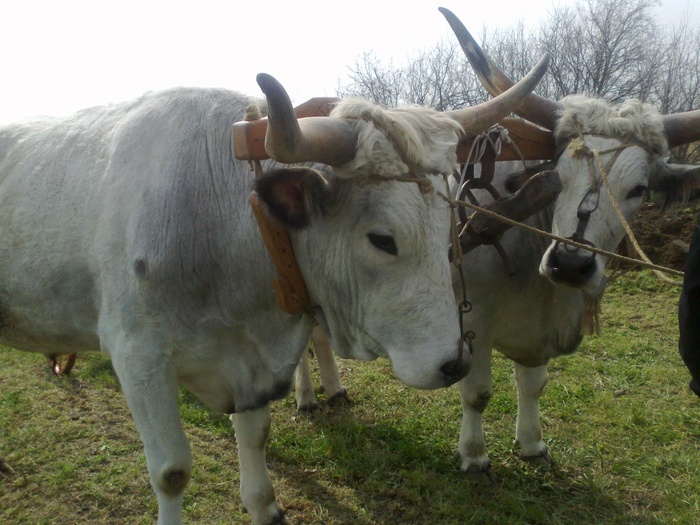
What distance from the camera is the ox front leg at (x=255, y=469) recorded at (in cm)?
341

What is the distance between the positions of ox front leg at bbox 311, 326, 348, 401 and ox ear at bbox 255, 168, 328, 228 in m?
2.84

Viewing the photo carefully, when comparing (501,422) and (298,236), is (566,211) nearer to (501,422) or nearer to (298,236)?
(298,236)

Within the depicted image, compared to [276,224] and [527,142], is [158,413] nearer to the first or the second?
[276,224]

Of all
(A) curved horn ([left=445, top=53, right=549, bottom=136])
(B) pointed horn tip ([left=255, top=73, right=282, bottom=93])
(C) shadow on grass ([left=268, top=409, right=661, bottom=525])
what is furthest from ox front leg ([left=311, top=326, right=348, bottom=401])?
(B) pointed horn tip ([left=255, top=73, right=282, bottom=93])

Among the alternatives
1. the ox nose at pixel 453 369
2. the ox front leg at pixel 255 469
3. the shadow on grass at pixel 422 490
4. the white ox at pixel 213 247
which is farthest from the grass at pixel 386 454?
the ox nose at pixel 453 369

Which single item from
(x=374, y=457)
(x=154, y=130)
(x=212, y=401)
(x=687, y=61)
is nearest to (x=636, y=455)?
(x=374, y=457)

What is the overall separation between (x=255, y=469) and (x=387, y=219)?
77.0 inches

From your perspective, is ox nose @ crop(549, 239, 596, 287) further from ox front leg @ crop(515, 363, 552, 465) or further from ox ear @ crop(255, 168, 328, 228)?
ox ear @ crop(255, 168, 328, 228)

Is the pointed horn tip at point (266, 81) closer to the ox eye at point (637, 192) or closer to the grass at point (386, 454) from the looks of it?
the ox eye at point (637, 192)

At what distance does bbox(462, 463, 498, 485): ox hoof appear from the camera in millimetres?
3922

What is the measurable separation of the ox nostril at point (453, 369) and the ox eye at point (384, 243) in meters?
0.45

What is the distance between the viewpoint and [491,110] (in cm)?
273

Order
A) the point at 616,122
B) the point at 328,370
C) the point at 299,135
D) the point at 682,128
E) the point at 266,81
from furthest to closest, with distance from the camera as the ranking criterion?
the point at 328,370, the point at 682,128, the point at 616,122, the point at 299,135, the point at 266,81

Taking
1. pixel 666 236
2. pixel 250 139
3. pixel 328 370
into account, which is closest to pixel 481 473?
pixel 328 370
